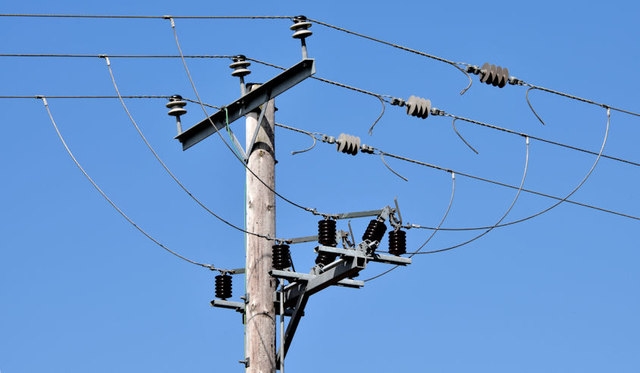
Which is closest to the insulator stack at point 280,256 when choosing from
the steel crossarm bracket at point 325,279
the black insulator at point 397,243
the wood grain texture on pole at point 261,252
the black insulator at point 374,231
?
the wood grain texture on pole at point 261,252

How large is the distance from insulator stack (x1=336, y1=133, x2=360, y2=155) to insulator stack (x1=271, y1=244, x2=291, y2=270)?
1770mm

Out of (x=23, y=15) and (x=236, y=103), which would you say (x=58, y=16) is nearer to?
(x=23, y=15)

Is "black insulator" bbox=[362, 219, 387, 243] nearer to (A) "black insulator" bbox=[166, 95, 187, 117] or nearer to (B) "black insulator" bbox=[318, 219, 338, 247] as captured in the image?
(B) "black insulator" bbox=[318, 219, 338, 247]

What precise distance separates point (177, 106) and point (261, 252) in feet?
7.58

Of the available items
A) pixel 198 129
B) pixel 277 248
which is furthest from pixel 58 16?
pixel 277 248

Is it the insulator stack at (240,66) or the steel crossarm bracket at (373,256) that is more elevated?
the insulator stack at (240,66)

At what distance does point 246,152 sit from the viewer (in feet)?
57.3

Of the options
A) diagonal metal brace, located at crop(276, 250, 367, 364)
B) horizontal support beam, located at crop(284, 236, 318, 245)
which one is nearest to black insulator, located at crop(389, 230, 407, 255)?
diagonal metal brace, located at crop(276, 250, 367, 364)

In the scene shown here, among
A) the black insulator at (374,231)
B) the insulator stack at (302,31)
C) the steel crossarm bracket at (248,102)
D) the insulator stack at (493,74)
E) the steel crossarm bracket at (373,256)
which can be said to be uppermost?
the insulator stack at (493,74)

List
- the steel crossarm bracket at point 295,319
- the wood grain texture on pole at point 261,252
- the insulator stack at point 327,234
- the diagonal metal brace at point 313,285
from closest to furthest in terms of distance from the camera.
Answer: the wood grain texture on pole at point 261,252 → the diagonal metal brace at point 313,285 → the insulator stack at point 327,234 → the steel crossarm bracket at point 295,319

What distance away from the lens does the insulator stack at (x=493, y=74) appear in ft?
59.6

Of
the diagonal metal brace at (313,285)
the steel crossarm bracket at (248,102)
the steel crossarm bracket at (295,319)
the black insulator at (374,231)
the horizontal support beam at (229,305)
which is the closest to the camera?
the steel crossarm bracket at (248,102)

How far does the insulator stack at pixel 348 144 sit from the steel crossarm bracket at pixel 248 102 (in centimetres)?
149

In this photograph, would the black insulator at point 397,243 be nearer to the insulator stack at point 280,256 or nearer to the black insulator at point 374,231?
the black insulator at point 374,231
